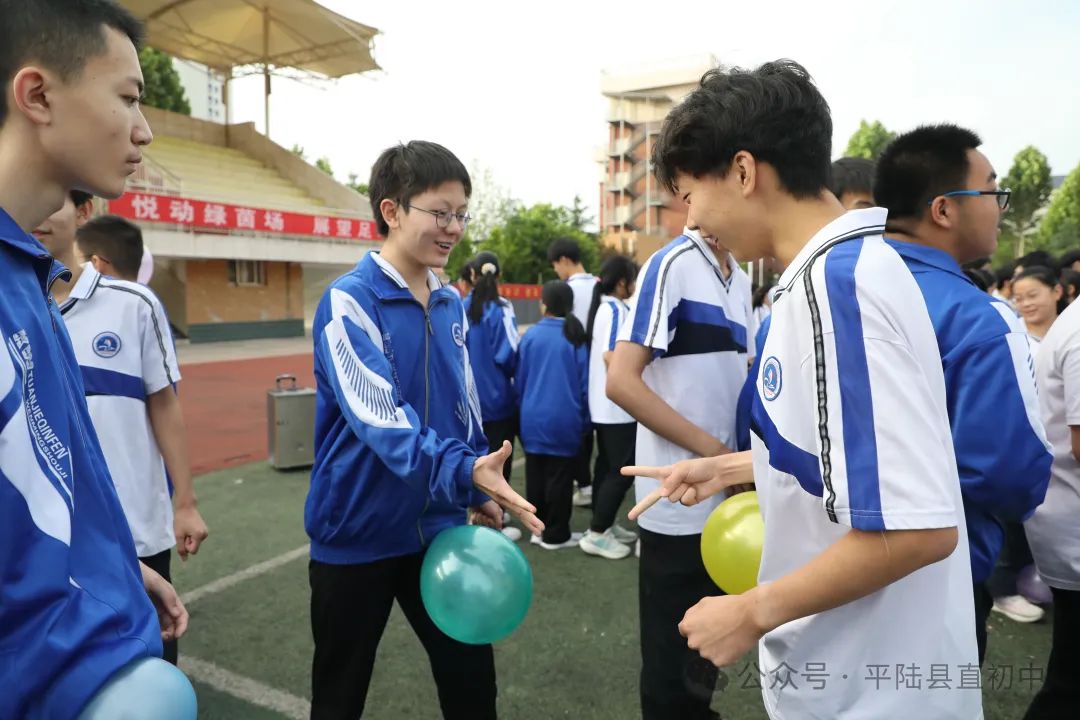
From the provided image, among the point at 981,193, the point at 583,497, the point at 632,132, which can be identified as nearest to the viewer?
the point at 981,193

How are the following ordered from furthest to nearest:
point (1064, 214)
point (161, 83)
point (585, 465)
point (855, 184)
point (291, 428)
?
point (1064, 214) < point (161, 83) < point (291, 428) < point (585, 465) < point (855, 184)

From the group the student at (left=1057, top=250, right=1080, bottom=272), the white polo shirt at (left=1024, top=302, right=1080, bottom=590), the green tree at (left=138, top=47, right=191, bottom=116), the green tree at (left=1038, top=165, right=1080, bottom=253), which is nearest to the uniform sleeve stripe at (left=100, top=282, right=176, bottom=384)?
the white polo shirt at (left=1024, top=302, right=1080, bottom=590)

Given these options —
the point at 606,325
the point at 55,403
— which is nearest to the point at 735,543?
the point at 55,403

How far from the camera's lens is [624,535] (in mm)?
4809

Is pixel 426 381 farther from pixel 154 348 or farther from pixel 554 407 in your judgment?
pixel 554 407

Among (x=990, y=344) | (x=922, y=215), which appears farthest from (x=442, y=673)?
(x=922, y=215)

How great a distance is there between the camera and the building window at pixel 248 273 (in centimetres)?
2140

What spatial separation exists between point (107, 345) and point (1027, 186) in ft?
171

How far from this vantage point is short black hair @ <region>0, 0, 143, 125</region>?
105 cm

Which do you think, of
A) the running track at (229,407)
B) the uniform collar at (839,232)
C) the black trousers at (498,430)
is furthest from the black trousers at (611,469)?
the running track at (229,407)

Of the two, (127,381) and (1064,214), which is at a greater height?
(1064,214)

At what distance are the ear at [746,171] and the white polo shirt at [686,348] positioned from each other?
40.7 inches

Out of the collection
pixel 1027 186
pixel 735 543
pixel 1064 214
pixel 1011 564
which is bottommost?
pixel 1011 564

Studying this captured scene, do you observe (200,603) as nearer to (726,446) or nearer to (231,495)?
(231,495)
